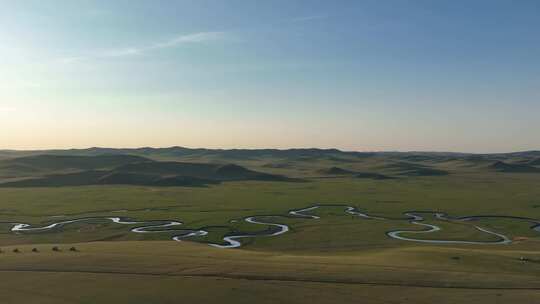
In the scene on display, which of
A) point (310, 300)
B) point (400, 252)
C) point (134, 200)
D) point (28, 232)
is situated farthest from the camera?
point (134, 200)

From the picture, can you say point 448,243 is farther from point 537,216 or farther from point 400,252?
point 537,216

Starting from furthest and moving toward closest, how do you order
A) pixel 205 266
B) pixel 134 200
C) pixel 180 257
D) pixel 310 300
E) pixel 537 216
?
pixel 134 200 → pixel 537 216 → pixel 180 257 → pixel 205 266 → pixel 310 300

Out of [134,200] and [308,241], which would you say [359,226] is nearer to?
[308,241]

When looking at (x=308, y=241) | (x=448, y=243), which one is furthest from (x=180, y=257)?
(x=448, y=243)

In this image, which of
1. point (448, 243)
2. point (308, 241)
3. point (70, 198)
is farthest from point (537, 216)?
point (70, 198)

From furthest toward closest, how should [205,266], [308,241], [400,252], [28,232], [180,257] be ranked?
[28,232], [308,241], [400,252], [180,257], [205,266]

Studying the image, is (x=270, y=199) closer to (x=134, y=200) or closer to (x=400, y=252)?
(x=134, y=200)

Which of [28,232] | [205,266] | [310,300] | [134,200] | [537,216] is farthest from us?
[134,200]

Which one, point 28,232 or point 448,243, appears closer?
point 448,243

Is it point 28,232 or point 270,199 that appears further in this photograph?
point 270,199
